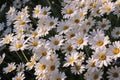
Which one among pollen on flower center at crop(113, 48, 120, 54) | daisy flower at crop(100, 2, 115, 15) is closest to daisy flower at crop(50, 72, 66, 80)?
pollen on flower center at crop(113, 48, 120, 54)

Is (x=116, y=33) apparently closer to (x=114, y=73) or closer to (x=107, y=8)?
(x=107, y=8)

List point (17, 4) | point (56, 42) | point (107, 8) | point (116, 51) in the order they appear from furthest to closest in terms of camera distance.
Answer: point (17, 4) → point (107, 8) → point (56, 42) → point (116, 51)

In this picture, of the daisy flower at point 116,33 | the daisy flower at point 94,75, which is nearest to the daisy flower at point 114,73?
the daisy flower at point 94,75

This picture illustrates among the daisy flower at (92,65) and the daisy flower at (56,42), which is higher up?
the daisy flower at (56,42)

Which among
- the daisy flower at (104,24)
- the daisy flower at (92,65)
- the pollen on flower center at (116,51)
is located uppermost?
the daisy flower at (104,24)

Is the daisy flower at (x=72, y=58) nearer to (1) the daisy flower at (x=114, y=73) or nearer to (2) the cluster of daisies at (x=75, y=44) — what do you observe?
(2) the cluster of daisies at (x=75, y=44)

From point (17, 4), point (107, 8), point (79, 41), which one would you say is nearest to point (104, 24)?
point (107, 8)

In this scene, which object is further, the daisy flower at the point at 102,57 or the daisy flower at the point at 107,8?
the daisy flower at the point at 107,8

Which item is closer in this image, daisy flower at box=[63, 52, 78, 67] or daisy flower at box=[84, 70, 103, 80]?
daisy flower at box=[84, 70, 103, 80]

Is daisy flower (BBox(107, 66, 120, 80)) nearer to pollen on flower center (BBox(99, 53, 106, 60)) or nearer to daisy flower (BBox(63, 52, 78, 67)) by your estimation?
pollen on flower center (BBox(99, 53, 106, 60))
